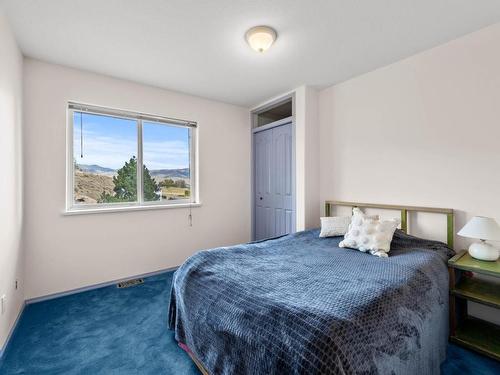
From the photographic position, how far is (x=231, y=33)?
2100mm

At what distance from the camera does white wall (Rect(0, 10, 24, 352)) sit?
5.97 feet

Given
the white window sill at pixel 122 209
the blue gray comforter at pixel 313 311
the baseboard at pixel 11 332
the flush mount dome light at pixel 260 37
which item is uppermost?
the flush mount dome light at pixel 260 37

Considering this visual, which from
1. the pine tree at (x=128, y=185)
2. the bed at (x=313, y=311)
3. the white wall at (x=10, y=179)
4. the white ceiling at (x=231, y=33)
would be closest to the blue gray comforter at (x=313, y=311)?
the bed at (x=313, y=311)

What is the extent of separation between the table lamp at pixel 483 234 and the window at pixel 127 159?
3036 mm

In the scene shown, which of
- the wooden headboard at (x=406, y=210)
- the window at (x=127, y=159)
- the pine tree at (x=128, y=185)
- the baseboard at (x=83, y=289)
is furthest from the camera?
the pine tree at (x=128, y=185)

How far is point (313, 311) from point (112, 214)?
2.65 m

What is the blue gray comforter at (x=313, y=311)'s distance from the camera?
1.07 m

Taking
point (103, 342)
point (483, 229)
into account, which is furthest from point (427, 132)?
point (103, 342)

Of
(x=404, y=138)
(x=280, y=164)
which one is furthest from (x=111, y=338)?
(x=404, y=138)

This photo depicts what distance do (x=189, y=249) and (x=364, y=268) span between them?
Answer: 2.44 metres

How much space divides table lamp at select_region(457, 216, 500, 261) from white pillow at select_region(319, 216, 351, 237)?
3.22 feet

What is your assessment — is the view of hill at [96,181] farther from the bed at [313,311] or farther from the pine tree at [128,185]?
the bed at [313,311]

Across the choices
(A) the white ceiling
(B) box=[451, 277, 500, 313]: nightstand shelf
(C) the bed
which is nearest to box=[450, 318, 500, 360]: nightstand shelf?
(C) the bed

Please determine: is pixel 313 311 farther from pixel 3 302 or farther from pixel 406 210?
pixel 3 302
